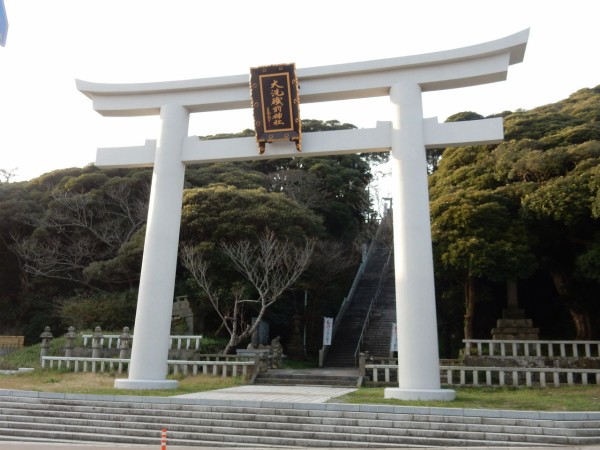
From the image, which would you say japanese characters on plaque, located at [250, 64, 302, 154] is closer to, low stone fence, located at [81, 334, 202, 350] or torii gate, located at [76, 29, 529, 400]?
torii gate, located at [76, 29, 529, 400]

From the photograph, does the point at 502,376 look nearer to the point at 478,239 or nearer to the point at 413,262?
the point at 478,239

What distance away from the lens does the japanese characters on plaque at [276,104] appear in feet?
38.1

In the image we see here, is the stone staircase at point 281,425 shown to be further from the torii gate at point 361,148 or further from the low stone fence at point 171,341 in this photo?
the low stone fence at point 171,341

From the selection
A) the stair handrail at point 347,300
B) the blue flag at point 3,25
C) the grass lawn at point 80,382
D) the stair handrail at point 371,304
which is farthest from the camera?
the stair handrail at point 371,304

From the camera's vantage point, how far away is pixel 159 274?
11641mm

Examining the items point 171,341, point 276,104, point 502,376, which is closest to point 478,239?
point 502,376

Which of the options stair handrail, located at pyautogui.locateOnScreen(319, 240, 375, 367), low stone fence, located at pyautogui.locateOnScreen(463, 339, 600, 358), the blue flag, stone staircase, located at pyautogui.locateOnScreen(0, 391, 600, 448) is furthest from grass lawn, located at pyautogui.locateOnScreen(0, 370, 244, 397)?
the blue flag

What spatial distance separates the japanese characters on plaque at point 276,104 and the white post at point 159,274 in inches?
86.6

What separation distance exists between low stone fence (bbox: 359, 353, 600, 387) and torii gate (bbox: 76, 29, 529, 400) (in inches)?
136

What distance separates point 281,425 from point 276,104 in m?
6.89

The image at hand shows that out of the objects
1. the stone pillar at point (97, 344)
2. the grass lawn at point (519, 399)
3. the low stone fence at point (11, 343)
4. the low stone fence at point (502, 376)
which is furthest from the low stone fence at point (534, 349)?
the low stone fence at point (11, 343)

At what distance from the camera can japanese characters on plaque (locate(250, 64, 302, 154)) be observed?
11.6 metres

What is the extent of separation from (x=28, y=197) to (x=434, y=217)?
19.9 m

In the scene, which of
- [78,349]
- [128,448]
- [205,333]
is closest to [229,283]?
[205,333]
